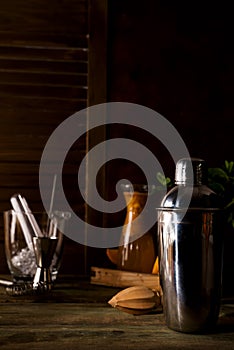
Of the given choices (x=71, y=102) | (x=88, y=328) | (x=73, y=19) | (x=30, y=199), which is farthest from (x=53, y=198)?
(x=88, y=328)

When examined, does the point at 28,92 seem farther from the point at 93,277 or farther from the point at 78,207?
the point at 93,277

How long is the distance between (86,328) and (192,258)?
22 centimetres

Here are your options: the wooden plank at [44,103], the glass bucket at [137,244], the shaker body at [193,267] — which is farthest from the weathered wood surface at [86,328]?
the wooden plank at [44,103]

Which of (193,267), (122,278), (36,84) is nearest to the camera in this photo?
(193,267)

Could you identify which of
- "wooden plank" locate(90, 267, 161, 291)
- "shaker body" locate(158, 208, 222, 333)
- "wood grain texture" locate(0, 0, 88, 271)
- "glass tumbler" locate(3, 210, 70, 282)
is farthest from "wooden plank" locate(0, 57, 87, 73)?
"shaker body" locate(158, 208, 222, 333)

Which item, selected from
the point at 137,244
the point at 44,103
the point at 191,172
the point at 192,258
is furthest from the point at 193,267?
the point at 44,103

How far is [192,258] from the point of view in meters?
0.95

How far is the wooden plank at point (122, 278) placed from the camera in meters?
1.32

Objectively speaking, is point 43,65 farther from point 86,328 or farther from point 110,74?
point 86,328

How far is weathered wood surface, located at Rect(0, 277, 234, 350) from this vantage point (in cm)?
88

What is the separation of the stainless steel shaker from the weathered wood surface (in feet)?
0.11

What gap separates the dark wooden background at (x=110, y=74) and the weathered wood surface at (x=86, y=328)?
0.50 m

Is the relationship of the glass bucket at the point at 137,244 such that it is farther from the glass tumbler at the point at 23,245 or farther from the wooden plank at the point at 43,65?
the wooden plank at the point at 43,65

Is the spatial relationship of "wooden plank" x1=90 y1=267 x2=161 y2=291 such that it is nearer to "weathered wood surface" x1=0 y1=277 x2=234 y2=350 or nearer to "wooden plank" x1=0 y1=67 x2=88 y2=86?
"weathered wood surface" x1=0 y1=277 x2=234 y2=350
